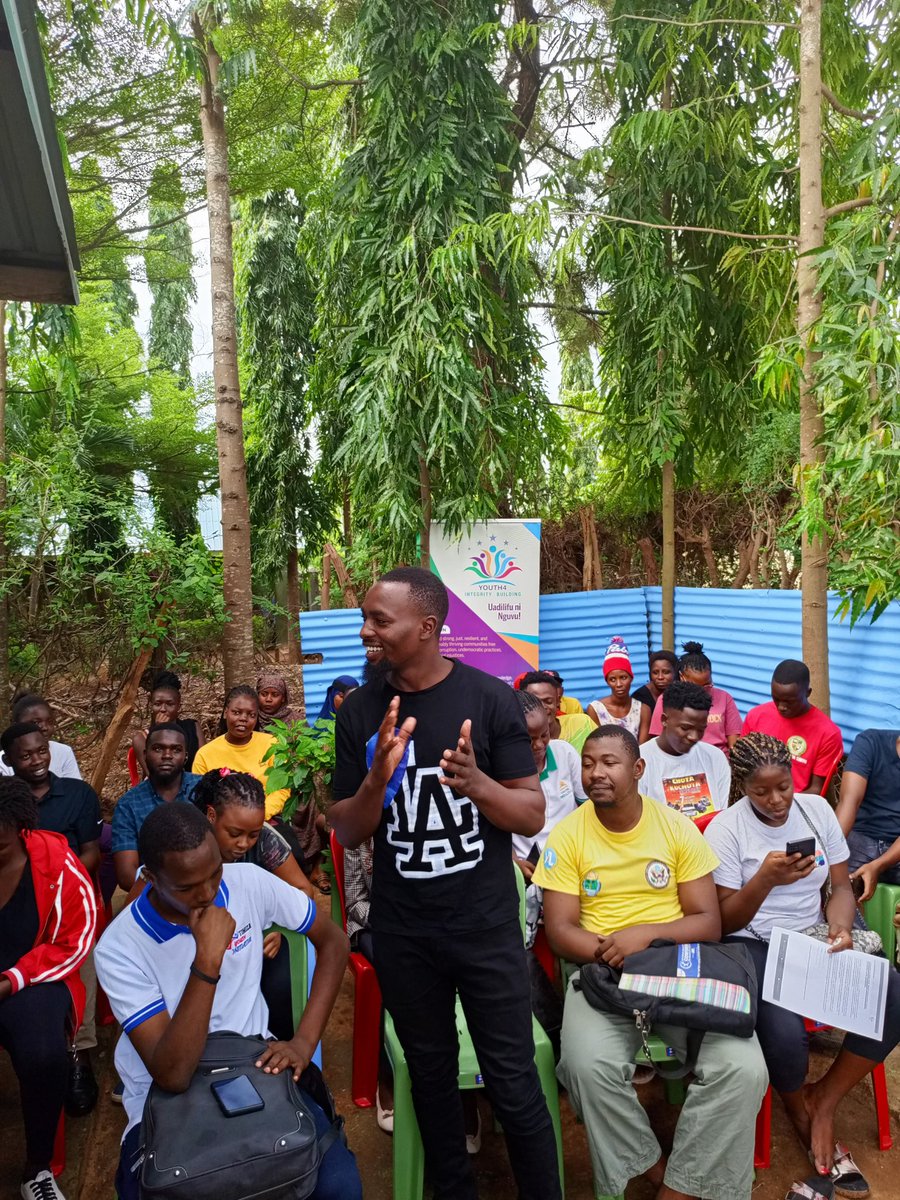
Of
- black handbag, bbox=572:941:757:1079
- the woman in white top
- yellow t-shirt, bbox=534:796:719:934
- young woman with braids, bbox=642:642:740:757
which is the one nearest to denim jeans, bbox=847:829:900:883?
young woman with braids, bbox=642:642:740:757

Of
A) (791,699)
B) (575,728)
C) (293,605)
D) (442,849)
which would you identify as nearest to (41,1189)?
(442,849)

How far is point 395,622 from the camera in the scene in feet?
6.91

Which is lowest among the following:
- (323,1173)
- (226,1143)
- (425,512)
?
(323,1173)

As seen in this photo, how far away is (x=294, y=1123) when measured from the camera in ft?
6.63

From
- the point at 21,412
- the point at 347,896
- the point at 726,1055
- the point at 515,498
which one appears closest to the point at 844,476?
the point at 726,1055

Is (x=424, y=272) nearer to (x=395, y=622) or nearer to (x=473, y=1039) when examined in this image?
(x=395, y=622)

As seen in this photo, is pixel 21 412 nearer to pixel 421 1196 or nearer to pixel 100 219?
pixel 100 219

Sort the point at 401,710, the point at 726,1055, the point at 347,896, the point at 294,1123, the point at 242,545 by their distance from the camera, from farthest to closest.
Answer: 1. the point at 242,545
2. the point at 347,896
3. the point at 726,1055
4. the point at 401,710
5. the point at 294,1123

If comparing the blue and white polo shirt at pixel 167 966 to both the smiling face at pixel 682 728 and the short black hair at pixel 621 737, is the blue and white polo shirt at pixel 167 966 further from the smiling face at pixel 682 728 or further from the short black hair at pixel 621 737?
the smiling face at pixel 682 728

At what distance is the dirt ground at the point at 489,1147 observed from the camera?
2.81 meters

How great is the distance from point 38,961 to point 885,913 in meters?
3.12

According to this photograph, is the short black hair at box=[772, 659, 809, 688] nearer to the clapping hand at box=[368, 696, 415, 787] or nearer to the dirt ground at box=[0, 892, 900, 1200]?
the dirt ground at box=[0, 892, 900, 1200]

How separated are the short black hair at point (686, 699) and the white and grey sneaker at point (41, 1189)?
2.86 m

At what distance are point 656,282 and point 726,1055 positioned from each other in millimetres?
5177
